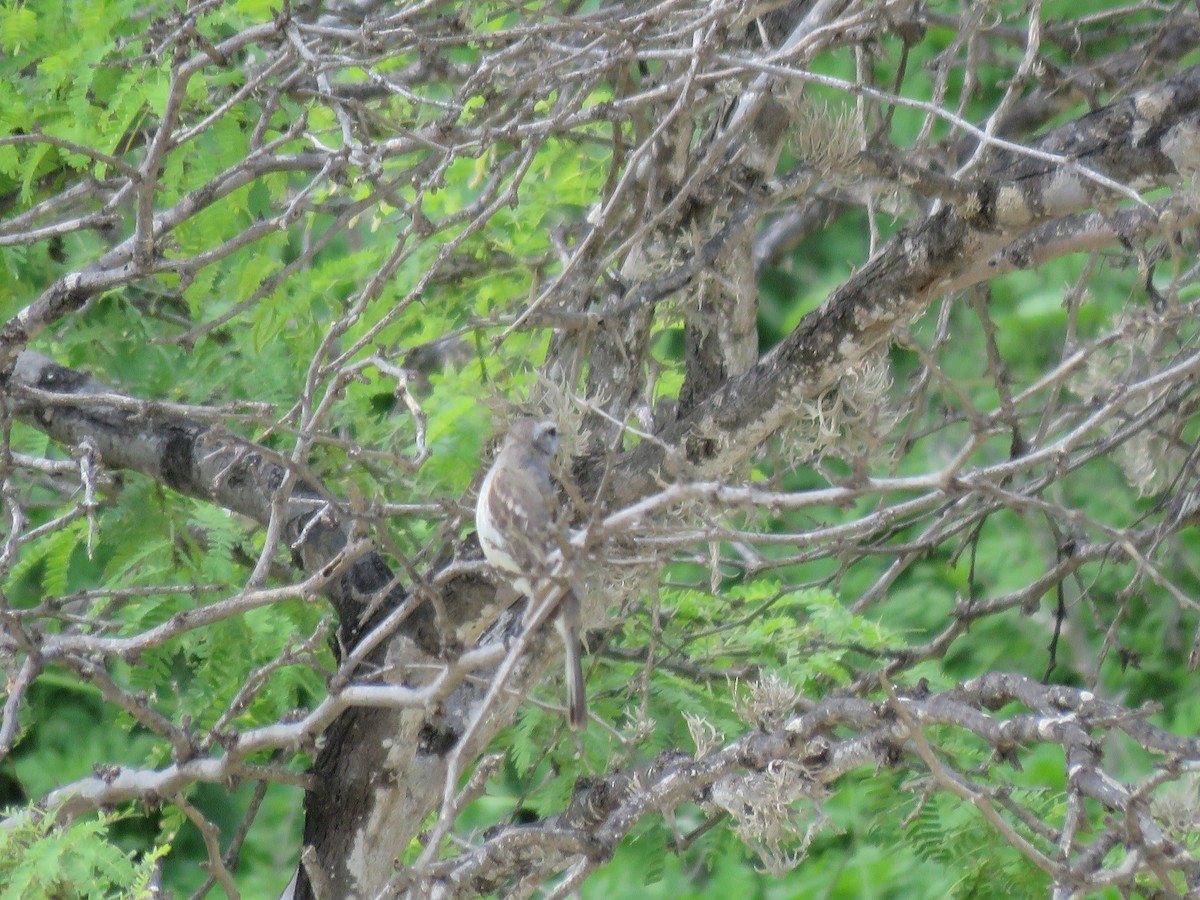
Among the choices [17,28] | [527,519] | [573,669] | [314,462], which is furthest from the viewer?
[314,462]

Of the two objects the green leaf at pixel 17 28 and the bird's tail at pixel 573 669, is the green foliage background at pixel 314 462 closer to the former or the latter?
the green leaf at pixel 17 28

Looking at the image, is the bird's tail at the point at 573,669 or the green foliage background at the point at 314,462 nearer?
the bird's tail at the point at 573,669

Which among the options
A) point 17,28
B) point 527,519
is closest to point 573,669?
point 527,519

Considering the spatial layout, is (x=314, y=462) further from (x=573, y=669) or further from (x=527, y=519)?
(x=573, y=669)

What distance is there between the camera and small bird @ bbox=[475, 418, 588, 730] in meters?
3.10

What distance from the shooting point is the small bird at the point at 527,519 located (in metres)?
3.10

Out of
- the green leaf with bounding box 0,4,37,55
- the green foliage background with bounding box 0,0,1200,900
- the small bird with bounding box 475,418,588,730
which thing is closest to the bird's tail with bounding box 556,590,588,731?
the small bird with bounding box 475,418,588,730

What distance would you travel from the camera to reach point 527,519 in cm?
327

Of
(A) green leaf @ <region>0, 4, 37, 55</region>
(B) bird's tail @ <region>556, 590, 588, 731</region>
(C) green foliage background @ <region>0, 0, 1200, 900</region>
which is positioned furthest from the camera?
(A) green leaf @ <region>0, 4, 37, 55</region>

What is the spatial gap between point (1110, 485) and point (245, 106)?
5.15 metres

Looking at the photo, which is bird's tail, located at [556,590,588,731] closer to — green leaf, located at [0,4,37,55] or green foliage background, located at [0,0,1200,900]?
green foliage background, located at [0,0,1200,900]

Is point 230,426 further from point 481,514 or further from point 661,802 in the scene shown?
point 661,802

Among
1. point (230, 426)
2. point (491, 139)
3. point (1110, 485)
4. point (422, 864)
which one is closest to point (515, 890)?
point (422, 864)

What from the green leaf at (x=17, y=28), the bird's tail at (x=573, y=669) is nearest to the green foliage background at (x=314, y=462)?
the green leaf at (x=17, y=28)
